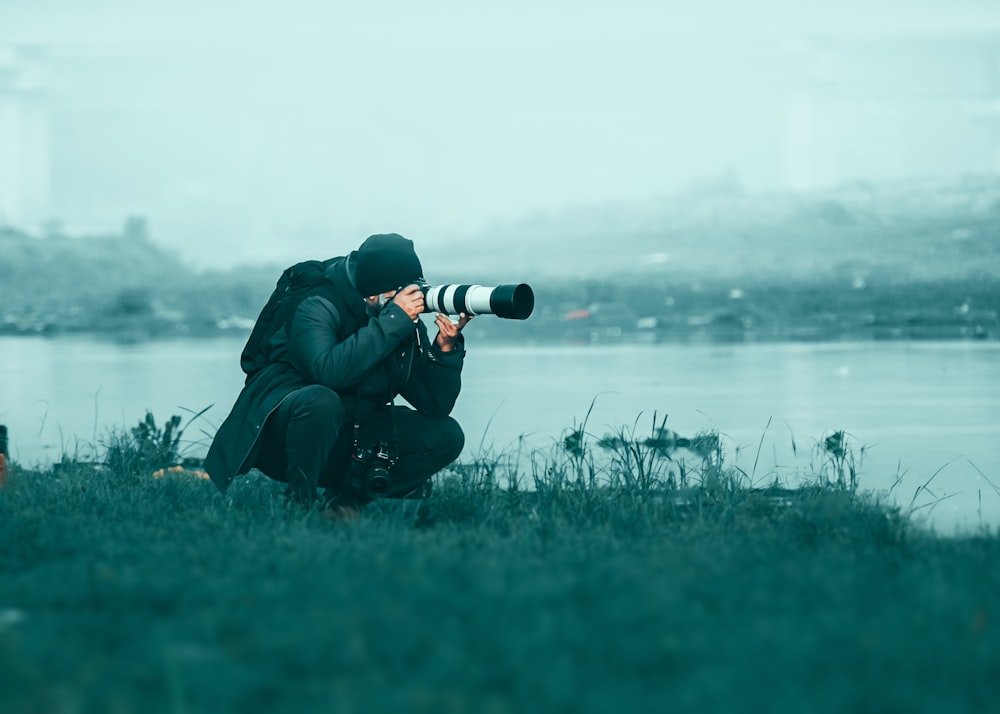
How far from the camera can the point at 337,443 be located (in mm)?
4656

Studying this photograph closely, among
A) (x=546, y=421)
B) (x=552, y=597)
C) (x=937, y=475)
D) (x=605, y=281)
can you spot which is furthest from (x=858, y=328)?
(x=552, y=597)

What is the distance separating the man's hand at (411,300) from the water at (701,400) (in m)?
0.92

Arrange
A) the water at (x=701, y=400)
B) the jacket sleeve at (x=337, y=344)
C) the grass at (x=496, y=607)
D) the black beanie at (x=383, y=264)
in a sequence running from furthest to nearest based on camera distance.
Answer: the water at (x=701, y=400), the black beanie at (x=383, y=264), the jacket sleeve at (x=337, y=344), the grass at (x=496, y=607)

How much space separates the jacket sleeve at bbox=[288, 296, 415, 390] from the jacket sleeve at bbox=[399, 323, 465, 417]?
0.21m

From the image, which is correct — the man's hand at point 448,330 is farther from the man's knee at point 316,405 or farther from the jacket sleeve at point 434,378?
the man's knee at point 316,405

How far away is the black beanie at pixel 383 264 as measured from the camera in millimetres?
4461

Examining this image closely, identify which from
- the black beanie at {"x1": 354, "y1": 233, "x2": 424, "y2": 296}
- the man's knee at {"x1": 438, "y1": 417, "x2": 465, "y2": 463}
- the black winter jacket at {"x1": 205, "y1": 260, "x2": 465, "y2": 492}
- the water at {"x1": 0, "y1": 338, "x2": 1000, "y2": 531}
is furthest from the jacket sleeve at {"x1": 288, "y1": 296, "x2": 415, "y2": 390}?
the water at {"x1": 0, "y1": 338, "x2": 1000, "y2": 531}

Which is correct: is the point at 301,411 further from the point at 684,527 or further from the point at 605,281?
the point at 605,281

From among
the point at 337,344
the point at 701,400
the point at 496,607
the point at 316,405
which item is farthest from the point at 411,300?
the point at 701,400

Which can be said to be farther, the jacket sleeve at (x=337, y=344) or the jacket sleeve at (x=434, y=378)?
the jacket sleeve at (x=434, y=378)

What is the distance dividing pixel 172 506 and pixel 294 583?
156 cm

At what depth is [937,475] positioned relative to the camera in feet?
18.9

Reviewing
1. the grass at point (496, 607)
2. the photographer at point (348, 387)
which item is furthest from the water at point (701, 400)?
the grass at point (496, 607)

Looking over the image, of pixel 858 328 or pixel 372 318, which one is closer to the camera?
pixel 372 318
